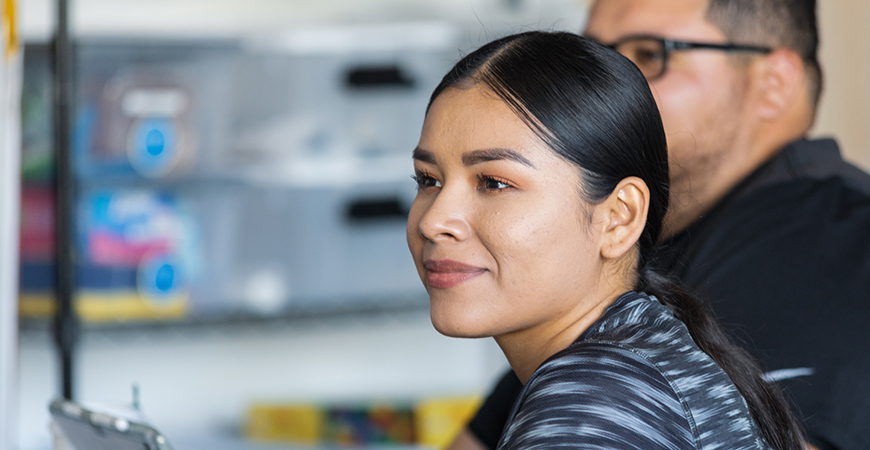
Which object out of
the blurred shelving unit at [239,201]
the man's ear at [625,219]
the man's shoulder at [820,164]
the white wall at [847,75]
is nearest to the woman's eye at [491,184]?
the man's ear at [625,219]

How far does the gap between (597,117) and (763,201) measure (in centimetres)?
47

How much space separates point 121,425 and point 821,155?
0.99m

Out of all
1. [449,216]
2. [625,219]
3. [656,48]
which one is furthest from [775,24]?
[449,216]

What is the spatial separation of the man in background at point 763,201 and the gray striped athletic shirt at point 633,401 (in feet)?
0.86

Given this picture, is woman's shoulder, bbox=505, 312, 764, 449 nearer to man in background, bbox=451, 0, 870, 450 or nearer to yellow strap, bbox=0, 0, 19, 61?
man in background, bbox=451, 0, 870, 450

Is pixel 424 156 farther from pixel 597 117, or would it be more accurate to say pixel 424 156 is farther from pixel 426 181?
pixel 597 117

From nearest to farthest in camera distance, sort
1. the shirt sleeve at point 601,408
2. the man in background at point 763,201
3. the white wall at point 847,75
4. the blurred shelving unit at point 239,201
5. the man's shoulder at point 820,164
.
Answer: the shirt sleeve at point 601,408 < the man in background at point 763,201 < the man's shoulder at point 820,164 < the white wall at point 847,75 < the blurred shelving unit at point 239,201

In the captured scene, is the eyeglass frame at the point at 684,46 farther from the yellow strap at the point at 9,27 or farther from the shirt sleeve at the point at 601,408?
the yellow strap at the point at 9,27

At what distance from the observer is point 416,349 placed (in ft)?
8.48

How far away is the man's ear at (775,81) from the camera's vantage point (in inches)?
49.5

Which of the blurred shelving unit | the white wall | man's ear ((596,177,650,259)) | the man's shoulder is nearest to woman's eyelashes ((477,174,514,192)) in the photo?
man's ear ((596,177,650,259))

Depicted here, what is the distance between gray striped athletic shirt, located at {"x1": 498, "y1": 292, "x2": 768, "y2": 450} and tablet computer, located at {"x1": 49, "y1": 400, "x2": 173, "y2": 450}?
0.86 feet

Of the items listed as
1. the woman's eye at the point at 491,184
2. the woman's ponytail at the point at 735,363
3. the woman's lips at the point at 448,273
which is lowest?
the woman's ponytail at the point at 735,363

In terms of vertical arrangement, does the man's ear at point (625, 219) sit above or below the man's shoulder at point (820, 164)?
below
